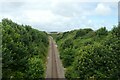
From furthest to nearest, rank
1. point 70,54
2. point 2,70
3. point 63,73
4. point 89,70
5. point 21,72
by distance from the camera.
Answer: point 70,54 → point 63,73 → point 89,70 → point 21,72 → point 2,70

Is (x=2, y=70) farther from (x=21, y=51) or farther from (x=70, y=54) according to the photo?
(x=70, y=54)

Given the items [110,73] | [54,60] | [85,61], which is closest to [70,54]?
[54,60]

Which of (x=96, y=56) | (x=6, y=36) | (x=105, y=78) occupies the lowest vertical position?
(x=105, y=78)

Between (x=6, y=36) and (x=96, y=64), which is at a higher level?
(x=6, y=36)

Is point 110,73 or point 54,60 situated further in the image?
point 54,60

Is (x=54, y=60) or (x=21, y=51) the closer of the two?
(x=21, y=51)

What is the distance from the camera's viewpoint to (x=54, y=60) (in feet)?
324

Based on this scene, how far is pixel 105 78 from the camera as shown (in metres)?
60.8

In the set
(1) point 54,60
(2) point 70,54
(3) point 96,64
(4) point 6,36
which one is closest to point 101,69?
(3) point 96,64

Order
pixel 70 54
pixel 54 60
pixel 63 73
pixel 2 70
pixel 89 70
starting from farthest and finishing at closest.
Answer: pixel 54 60
pixel 70 54
pixel 63 73
pixel 89 70
pixel 2 70

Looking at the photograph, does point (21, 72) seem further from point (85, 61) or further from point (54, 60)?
point (54, 60)

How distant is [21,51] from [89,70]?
48.0 ft

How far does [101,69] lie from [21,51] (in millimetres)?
16740

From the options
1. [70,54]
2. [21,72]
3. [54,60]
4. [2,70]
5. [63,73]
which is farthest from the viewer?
[54,60]
